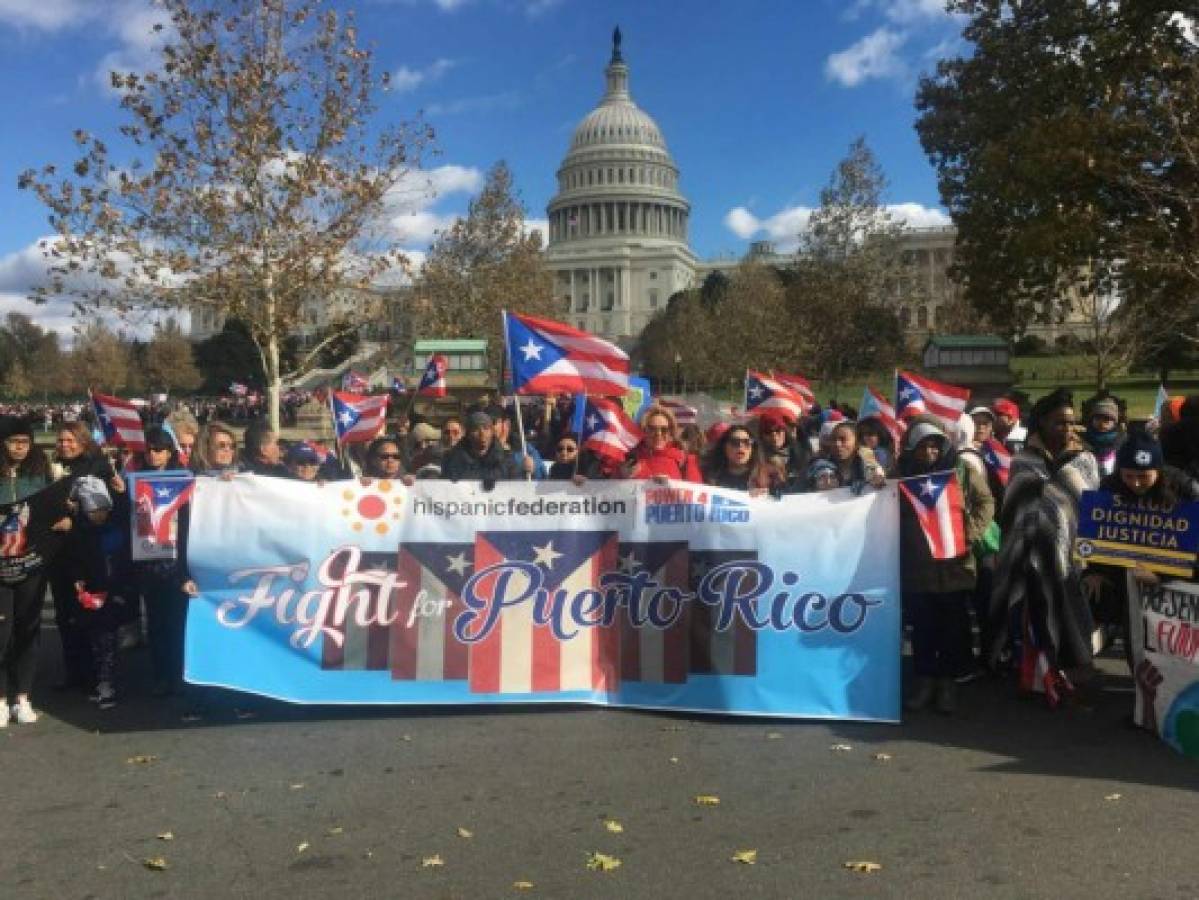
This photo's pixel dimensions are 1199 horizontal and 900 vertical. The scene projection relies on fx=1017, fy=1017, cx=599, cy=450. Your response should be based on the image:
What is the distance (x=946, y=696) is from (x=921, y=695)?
146 mm

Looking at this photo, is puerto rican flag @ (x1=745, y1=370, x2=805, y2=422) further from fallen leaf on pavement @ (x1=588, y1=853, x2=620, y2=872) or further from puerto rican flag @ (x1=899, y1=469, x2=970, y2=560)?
fallen leaf on pavement @ (x1=588, y1=853, x2=620, y2=872)

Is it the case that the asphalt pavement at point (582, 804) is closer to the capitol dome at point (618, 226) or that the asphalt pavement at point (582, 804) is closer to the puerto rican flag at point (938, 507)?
the puerto rican flag at point (938, 507)

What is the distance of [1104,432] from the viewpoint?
7.54 meters

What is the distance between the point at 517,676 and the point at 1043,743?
Result: 297 centimetres

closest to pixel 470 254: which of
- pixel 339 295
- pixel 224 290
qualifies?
pixel 339 295

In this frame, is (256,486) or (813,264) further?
(813,264)

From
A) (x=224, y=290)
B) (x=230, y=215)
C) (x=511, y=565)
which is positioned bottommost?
(x=511, y=565)

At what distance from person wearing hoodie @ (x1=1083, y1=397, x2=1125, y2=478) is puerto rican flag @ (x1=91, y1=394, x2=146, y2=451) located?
7876 mm

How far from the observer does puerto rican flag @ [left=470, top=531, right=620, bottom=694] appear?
606cm

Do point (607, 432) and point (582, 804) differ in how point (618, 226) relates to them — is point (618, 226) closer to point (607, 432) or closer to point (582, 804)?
point (607, 432)

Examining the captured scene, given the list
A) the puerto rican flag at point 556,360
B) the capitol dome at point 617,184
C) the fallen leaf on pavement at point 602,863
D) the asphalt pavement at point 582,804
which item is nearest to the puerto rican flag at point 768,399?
the puerto rican flag at point 556,360

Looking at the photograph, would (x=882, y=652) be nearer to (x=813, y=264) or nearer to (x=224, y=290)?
(x=224, y=290)

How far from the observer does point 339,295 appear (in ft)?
61.5

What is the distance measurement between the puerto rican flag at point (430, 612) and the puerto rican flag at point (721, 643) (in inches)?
53.7
